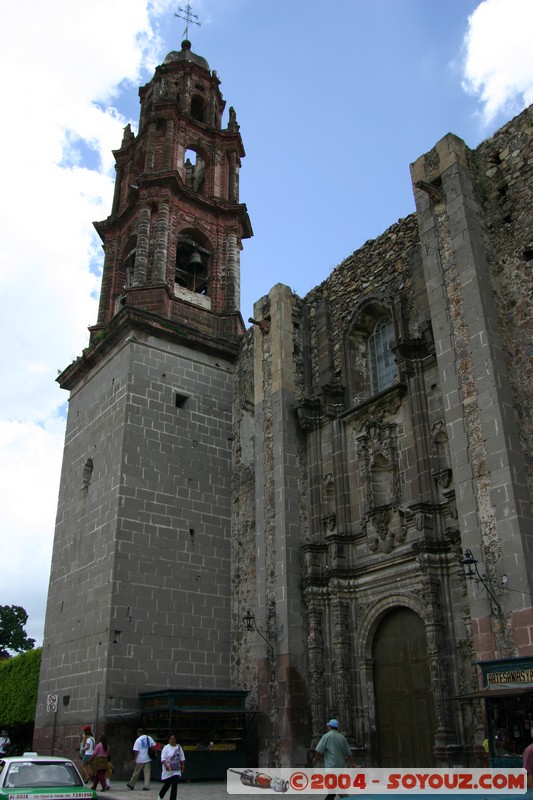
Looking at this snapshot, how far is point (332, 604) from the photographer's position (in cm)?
1557

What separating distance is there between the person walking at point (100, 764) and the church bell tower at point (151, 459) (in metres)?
1.37

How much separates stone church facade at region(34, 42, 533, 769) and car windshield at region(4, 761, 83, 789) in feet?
18.2

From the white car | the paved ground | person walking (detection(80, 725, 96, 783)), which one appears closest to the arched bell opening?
person walking (detection(80, 725, 96, 783))

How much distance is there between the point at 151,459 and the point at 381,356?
257 inches

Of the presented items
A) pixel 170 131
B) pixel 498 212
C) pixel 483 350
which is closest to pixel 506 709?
pixel 483 350

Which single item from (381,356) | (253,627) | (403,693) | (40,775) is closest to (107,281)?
(381,356)

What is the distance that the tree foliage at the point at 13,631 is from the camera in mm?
61156

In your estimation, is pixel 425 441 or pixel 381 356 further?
pixel 381 356

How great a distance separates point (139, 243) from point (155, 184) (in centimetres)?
225

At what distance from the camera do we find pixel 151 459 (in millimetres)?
18891

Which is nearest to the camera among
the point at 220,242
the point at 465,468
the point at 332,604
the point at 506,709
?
the point at 506,709

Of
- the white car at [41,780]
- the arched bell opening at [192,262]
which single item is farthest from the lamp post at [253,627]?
the arched bell opening at [192,262]

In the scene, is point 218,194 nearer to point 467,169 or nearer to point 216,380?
point 216,380

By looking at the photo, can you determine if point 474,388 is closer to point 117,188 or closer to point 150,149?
point 150,149
